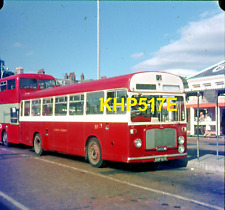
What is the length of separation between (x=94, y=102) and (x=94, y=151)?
1715 millimetres

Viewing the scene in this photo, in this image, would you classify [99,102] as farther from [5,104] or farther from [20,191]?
[5,104]

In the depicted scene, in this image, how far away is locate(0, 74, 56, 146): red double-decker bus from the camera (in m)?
17.3

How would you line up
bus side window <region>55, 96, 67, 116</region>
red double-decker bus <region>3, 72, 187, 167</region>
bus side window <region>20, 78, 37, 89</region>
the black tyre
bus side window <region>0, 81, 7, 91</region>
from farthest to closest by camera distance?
1. bus side window <region>0, 81, 7, 91</region>
2. the black tyre
3. bus side window <region>20, 78, 37, 89</region>
4. bus side window <region>55, 96, 67, 116</region>
5. red double-decker bus <region>3, 72, 187, 167</region>

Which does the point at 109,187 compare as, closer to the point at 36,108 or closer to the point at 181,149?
the point at 181,149

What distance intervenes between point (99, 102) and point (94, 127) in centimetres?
91

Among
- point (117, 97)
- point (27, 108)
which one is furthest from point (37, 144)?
point (117, 97)

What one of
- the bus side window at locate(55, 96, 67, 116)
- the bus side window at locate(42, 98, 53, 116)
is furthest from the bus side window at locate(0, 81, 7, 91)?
the bus side window at locate(55, 96, 67, 116)

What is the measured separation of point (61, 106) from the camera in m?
12.9

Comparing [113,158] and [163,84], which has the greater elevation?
[163,84]

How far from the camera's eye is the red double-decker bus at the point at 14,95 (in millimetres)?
17266

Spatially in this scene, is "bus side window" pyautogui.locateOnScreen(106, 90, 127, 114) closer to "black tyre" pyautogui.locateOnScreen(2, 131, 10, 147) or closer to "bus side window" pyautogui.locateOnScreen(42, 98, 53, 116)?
"bus side window" pyautogui.locateOnScreen(42, 98, 53, 116)

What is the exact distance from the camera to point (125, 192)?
7184mm

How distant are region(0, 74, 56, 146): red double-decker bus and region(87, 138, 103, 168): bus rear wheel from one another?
712 cm

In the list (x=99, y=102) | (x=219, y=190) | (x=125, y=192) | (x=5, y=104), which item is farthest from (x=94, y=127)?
(x=5, y=104)
